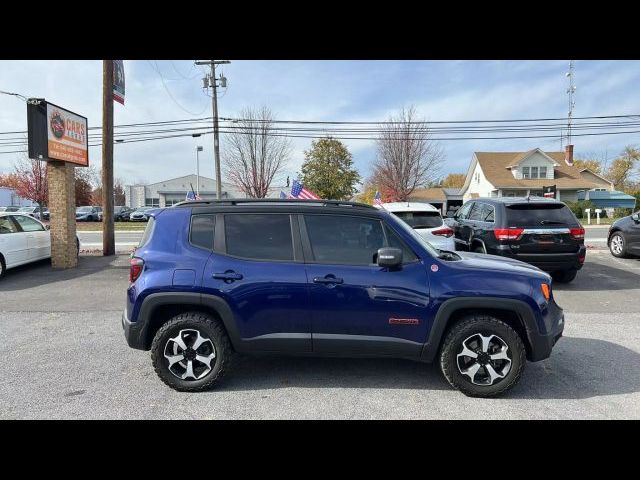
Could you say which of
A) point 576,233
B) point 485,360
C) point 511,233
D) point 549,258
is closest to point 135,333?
point 485,360

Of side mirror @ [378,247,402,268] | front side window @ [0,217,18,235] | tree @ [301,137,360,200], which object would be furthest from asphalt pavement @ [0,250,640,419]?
tree @ [301,137,360,200]

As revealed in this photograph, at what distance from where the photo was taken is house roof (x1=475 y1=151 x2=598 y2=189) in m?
37.2

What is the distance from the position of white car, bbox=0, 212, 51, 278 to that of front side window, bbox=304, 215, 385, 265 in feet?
28.4

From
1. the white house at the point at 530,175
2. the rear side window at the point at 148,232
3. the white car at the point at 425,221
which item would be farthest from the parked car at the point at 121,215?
the rear side window at the point at 148,232

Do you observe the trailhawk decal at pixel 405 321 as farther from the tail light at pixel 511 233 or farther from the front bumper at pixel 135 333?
the tail light at pixel 511 233

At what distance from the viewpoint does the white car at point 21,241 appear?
856 centimetres

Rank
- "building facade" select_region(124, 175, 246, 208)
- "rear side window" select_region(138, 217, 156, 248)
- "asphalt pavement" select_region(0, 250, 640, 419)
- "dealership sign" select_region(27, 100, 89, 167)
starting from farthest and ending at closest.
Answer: "building facade" select_region(124, 175, 246, 208) → "dealership sign" select_region(27, 100, 89, 167) → "rear side window" select_region(138, 217, 156, 248) → "asphalt pavement" select_region(0, 250, 640, 419)

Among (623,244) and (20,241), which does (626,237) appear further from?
(20,241)

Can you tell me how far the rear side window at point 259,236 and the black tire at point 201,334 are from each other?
2.41 feet

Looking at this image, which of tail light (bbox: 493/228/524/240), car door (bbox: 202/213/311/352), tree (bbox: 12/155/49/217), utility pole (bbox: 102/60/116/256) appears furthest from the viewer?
tree (bbox: 12/155/49/217)

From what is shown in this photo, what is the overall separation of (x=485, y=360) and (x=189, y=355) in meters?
2.76

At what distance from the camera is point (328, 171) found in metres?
34.4

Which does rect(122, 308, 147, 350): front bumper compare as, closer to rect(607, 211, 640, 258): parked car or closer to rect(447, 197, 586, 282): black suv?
rect(447, 197, 586, 282): black suv

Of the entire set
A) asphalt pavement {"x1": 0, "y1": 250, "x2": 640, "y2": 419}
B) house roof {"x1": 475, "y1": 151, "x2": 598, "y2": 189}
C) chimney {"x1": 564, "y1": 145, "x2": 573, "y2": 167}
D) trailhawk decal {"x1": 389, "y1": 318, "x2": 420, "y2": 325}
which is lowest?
asphalt pavement {"x1": 0, "y1": 250, "x2": 640, "y2": 419}
